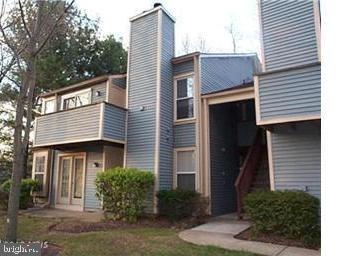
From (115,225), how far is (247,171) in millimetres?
4662

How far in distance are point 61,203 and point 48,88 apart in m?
8.15

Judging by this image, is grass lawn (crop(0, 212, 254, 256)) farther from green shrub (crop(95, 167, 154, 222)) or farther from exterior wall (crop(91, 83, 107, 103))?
exterior wall (crop(91, 83, 107, 103))

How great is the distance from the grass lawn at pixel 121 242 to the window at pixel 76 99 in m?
6.61

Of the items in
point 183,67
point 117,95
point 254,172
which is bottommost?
point 254,172

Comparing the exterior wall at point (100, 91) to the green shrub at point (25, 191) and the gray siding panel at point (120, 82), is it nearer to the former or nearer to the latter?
the gray siding panel at point (120, 82)

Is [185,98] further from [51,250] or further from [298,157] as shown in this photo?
[51,250]

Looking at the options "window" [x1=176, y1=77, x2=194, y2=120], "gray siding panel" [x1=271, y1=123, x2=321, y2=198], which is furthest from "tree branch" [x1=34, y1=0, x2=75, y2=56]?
"gray siding panel" [x1=271, y1=123, x2=321, y2=198]

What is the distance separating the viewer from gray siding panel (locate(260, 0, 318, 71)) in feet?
28.6

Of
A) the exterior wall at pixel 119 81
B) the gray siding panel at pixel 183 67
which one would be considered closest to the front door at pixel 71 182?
the exterior wall at pixel 119 81

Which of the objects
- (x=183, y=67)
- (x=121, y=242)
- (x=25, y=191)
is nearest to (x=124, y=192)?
(x=121, y=242)

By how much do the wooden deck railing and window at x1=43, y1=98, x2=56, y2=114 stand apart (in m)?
9.88

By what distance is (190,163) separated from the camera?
11.9m

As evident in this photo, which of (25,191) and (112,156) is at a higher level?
(112,156)

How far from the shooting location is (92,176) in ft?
44.2
